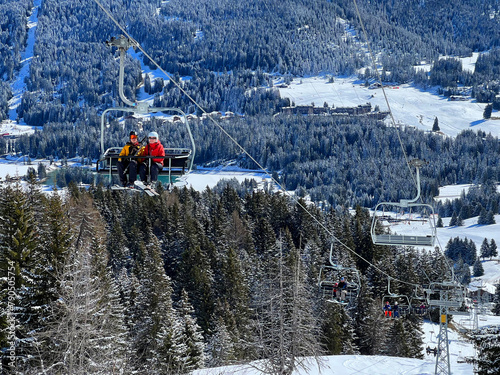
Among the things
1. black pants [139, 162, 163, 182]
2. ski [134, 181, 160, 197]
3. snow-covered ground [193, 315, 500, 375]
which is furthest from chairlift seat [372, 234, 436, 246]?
snow-covered ground [193, 315, 500, 375]

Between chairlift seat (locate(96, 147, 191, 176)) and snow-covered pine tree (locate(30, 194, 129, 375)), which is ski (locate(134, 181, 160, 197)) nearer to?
chairlift seat (locate(96, 147, 191, 176))

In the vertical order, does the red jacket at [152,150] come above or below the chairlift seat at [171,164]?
above

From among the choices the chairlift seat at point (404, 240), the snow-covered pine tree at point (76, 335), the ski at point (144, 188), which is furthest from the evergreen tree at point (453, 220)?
the ski at point (144, 188)

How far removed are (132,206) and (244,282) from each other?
854 inches

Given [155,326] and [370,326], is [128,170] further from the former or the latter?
[370,326]

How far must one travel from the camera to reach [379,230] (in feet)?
195

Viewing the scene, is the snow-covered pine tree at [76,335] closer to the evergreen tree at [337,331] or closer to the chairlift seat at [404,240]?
the chairlift seat at [404,240]

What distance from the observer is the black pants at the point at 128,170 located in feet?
53.7

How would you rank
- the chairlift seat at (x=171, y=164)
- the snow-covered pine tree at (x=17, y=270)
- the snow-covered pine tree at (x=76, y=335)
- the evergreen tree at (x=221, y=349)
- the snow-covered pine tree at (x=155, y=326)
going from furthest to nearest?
the evergreen tree at (x=221, y=349), the snow-covered pine tree at (x=155, y=326), the snow-covered pine tree at (x=17, y=270), the snow-covered pine tree at (x=76, y=335), the chairlift seat at (x=171, y=164)

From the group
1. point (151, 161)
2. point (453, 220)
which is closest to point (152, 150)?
point (151, 161)

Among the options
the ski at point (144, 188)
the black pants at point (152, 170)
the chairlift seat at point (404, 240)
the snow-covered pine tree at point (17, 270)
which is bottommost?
the snow-covered pine tree at point (17, 270)

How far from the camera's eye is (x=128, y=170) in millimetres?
16484

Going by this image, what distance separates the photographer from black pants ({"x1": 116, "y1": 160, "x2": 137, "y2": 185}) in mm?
16375

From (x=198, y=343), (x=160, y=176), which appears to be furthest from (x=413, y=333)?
(x=160, y=176)
